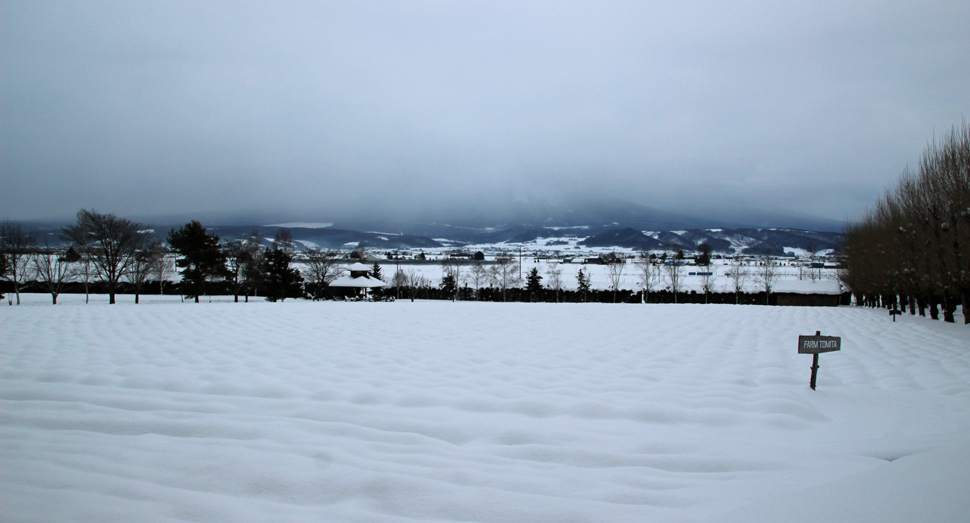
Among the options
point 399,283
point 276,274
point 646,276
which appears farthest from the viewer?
point 646,276

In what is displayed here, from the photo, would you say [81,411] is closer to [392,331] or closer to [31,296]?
[392,331]

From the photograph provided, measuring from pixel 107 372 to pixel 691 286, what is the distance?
206 ft

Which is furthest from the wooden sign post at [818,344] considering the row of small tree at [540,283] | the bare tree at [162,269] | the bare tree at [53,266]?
the bare tree at [162,269]

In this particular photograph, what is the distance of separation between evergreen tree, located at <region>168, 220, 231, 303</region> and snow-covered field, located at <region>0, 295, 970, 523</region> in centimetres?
2778

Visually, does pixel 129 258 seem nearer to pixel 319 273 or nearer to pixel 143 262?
pixel 143 262

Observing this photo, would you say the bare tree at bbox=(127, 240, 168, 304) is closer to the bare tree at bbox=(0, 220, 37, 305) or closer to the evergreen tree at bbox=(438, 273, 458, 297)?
the bare tree at bbox=(0, 220, 37, 305)

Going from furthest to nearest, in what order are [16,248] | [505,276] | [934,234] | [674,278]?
[505,276]
[674,278]
[16,248]
[934,234]

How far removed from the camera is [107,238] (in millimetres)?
33094

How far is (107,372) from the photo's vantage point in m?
7.49

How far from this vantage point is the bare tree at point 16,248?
22.7m

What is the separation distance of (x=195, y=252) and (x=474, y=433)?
3812 centimetres

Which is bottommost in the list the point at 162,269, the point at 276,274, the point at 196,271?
the point at 276,274

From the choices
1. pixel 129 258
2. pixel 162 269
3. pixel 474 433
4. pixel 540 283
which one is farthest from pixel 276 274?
pixel 474 433

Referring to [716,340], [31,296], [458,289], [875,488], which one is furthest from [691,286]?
[31,296]
